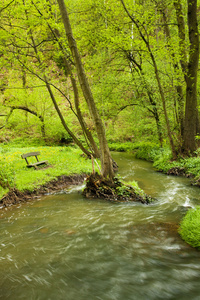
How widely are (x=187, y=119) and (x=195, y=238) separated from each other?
318 inches

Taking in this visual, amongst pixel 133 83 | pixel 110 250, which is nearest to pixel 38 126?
pixel 133 83

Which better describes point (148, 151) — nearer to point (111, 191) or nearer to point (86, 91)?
point (111, 191)

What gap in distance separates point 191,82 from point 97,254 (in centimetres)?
968

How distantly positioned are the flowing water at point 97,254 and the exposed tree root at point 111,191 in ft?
1.27

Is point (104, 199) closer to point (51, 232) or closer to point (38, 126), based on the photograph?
point (51, 232)

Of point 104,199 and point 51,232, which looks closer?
point 51,232

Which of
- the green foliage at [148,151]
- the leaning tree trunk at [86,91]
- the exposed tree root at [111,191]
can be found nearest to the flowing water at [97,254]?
the exposed tree root at [111,191]

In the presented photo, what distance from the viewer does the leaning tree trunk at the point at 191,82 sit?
947 cm

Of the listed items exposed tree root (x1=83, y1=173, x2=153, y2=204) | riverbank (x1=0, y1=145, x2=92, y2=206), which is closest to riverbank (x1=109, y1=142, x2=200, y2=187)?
exposed tree root (x1=83, y1=173, x2=153, y2=204)

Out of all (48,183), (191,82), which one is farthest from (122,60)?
(48,183)

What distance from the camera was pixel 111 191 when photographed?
7.04 meters

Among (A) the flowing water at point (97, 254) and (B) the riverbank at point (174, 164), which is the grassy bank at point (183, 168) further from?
(A) the flowing water at point (97, 254)

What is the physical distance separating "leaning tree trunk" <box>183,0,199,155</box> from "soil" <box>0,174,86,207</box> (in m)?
5.92

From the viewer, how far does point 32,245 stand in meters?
4.09
